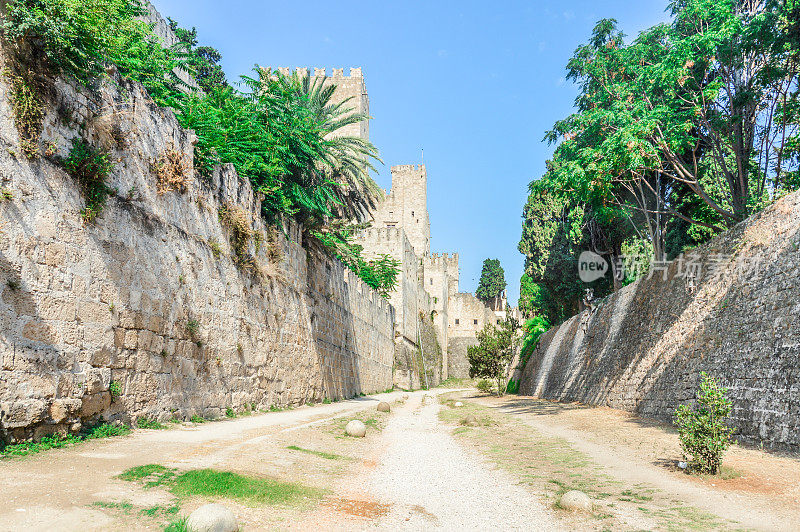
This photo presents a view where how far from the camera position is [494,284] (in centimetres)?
8506

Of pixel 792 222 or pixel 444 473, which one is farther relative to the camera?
pixel 792 222

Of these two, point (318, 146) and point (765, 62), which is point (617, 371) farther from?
point (318, 146)

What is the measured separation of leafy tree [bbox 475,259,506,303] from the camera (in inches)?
3344

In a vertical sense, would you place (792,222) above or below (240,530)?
above

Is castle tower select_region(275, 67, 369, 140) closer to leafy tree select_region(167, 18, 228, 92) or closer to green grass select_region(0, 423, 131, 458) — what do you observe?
leafy tree select_region(167, 18, 228, 92)

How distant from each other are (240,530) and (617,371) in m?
15.6

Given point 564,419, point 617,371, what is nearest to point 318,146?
point 564,419

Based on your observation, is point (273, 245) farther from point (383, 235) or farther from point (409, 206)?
point (409, 206)

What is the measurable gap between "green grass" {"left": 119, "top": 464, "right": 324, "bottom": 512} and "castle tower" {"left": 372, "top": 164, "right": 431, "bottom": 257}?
53.1 meters

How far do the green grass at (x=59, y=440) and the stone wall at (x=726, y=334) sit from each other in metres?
9.40

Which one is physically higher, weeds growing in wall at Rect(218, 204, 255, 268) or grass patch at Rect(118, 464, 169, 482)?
weeds growing in wall at Rect(218, 204, 255, 268)

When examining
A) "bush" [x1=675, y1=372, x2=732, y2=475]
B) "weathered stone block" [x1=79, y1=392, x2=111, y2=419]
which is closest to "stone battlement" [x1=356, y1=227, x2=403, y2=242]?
"weathered stone block" [x1=79, y1=392, x2=111, y2=419]

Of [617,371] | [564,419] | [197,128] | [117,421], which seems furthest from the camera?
[617,371]

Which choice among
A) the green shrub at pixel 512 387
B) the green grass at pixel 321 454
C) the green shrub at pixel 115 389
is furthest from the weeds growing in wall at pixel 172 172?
the green shrub at pixel 512 387
